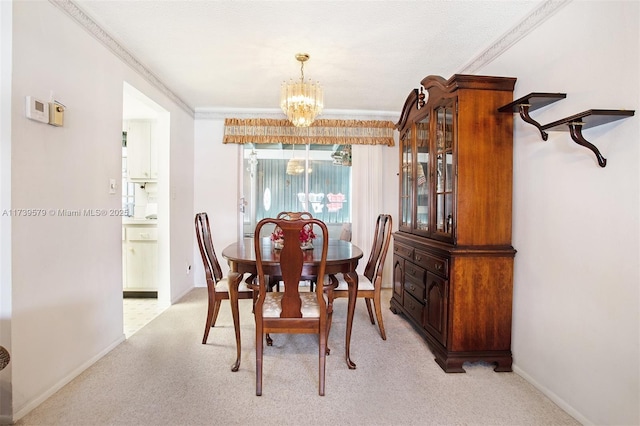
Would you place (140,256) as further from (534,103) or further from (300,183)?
(534,103)

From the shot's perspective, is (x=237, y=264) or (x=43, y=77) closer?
(x=43, y=77)

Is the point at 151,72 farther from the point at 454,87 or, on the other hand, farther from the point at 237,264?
the point at 454,87

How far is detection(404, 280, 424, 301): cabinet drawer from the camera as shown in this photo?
8.43ft

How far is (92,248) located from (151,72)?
1831mm

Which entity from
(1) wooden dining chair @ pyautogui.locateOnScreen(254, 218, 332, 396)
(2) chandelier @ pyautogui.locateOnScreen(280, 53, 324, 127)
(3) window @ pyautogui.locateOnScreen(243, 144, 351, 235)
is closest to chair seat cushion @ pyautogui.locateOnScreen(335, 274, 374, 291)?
(1) wooden dining chair @ pyautogui.locateOnScreen(254, 218, 332, 396)

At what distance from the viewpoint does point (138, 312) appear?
10.9 feet

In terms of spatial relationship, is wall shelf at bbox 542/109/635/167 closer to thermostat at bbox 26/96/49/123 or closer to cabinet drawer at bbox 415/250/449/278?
cabinet drawer at bbox 415/250/449/278

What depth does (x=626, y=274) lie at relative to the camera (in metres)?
1.43

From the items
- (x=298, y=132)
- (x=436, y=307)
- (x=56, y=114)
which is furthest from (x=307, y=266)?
(x=298, y=132)

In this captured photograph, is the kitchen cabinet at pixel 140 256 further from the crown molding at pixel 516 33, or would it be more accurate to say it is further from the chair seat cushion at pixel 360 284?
the crown molding at pixel 516 33

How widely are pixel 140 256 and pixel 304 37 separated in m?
3.07

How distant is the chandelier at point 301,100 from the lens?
101 inches

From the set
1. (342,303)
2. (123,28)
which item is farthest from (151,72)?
(342,303)

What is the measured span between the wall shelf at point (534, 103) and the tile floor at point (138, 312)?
3405 millimetres
